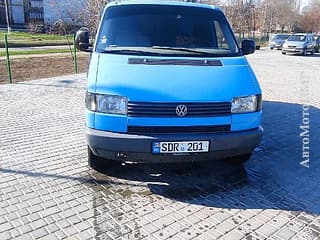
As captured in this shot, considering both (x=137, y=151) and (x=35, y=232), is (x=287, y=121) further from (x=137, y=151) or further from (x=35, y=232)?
(x=35, y=232)

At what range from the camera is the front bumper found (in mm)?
3365

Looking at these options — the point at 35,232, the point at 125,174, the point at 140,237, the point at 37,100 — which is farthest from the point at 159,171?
the point at 37,100

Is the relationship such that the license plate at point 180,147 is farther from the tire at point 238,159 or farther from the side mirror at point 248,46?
the side mirror at point 248,46

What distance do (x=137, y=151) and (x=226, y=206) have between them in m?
1.13

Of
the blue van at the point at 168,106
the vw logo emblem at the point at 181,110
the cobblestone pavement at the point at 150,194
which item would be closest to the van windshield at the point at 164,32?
the blue van at the point at 168,106

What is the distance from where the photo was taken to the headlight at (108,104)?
3408 millimetres

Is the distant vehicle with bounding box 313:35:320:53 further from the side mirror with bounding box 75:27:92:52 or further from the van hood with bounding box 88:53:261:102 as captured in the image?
the van hood with bounding box 88:53:261:102

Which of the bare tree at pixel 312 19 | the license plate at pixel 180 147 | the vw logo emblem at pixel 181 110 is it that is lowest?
the license plate at pixel 180 147

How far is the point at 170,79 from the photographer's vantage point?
3.56 metres

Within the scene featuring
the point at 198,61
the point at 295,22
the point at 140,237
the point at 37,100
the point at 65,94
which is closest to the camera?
the point at 140,237

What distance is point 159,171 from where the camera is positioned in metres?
4.30

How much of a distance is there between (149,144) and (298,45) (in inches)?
943

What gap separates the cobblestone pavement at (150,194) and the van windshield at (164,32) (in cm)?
154

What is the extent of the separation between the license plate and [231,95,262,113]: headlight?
51 cm
